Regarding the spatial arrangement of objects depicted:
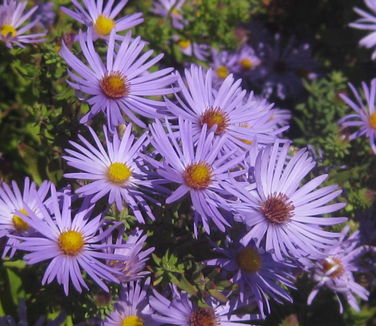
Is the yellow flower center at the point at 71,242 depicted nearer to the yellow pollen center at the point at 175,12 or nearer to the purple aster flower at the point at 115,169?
the purple aster flower at the point at 115,169

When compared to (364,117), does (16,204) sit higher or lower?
lower

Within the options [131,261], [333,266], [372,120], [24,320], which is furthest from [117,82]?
[372,120]

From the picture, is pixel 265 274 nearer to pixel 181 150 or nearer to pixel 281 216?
pixel 281 216

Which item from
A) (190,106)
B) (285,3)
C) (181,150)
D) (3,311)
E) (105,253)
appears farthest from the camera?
(285,3)

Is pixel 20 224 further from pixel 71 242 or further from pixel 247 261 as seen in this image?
pixel 247 261

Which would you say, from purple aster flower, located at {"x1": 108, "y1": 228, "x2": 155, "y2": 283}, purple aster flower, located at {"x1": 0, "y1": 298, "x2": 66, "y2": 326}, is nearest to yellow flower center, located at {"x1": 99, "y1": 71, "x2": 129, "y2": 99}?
purple aster flower, located at {"x1": 108, "y1": 228, "x2": 155, "y2": 283}

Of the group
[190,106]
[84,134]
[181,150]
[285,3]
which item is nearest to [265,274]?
[181,150]

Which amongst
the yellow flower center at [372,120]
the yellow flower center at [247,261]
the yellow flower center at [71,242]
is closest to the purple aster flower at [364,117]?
the yellow flower center at [372,120]
